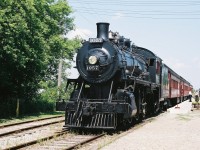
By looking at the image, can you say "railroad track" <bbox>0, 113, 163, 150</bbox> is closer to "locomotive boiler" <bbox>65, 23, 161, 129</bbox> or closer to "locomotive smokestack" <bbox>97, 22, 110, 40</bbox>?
"locomotive boiler" <bbox>65, 23, 161, 129</bbox>

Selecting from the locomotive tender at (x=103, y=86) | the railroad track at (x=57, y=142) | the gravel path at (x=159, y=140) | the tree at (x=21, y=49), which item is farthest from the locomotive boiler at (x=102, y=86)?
the tree at (x=21, y=49)

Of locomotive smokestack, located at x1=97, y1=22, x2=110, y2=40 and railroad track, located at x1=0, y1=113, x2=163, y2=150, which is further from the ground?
locomotive smokestack, located at x1=97, y1=22, x2=110, y2=40

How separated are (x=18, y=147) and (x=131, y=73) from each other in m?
7.00

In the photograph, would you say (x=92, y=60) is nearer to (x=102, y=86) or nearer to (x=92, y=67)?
(x=92, y=67)

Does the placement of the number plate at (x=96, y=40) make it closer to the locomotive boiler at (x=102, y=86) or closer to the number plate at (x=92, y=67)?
the locomotive boiler at (x=102, y=86)

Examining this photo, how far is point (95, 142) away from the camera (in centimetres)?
1090

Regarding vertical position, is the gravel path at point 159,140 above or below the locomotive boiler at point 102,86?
below

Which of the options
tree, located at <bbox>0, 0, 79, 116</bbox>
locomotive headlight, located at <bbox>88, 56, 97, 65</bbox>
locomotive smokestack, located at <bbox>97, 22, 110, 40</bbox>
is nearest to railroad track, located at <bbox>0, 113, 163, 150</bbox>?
locomotive headlight, located at <bbox>88, 56, 97, 65</bbox>

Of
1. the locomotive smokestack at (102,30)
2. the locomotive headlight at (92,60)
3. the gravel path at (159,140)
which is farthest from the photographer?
the locomotive smokestack at (102,30)

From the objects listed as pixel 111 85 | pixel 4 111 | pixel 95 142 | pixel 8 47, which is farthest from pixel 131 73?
pixel 4 111

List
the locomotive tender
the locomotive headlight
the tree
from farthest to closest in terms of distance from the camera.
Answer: the tree, the locomotive headlight, the locomotive tender

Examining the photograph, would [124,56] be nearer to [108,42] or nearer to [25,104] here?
[108,42]

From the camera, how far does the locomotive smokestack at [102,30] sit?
14.0 metres

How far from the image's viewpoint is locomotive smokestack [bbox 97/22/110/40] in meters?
14.0
